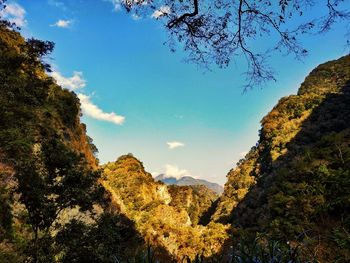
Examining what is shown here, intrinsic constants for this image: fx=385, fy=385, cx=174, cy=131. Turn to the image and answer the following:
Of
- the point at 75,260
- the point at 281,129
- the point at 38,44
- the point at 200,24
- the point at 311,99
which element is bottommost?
the point at 75,260

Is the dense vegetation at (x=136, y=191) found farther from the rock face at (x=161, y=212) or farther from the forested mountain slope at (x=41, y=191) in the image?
the rock face at (x=161, y=212)

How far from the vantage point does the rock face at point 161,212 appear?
2779 cm

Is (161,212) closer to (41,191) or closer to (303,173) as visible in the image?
(303,173)

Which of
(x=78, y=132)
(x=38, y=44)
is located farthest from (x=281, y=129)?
(x=38, y=44)

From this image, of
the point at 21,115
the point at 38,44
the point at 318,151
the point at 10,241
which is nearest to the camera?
the point at 10,241

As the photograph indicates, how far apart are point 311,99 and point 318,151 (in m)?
28.9

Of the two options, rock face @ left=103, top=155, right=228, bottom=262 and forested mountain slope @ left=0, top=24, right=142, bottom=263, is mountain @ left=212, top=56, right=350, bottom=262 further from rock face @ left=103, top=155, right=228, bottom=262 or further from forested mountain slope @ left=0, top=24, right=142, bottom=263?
forested mountain slope @ left=0, top=24, right=142, bottom=263

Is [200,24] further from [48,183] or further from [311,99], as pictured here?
[311,99]

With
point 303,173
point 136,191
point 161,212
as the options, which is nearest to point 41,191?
point 303,173

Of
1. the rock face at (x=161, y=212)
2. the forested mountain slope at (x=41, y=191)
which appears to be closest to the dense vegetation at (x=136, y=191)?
the forested mountain slope at (x=41, y=191)

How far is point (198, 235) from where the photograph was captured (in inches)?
1182

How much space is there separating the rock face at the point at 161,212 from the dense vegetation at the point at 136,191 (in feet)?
0.48

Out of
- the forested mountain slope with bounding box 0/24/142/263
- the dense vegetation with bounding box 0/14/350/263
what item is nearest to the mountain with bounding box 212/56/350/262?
the dense vegetation with bounding box 0/14/350/263

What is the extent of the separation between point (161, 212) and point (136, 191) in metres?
11.0
